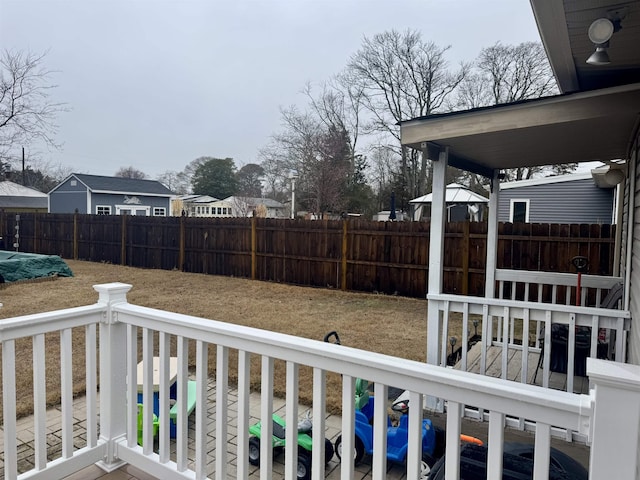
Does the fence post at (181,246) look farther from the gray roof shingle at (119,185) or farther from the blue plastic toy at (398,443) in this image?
the gray roof shingle at (119,185)

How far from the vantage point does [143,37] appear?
1537 centimetres

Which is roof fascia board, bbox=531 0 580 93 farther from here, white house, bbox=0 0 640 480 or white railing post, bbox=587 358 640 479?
white railing post, bbox=587 358 640 479

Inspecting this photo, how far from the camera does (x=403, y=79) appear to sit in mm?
20750

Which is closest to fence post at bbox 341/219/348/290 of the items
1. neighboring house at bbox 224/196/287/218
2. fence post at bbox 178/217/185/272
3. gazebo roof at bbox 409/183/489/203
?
fence post at bbox 178/217/185/272

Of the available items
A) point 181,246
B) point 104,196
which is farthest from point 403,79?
point 104,196

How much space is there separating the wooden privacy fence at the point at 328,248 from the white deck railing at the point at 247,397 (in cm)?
633

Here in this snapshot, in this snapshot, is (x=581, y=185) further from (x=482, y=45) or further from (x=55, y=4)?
(x=55, y=4)

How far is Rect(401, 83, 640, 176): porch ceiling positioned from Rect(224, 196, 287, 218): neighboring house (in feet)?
79.7

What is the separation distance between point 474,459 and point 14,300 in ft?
27.1

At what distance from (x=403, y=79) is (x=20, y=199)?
24746mm

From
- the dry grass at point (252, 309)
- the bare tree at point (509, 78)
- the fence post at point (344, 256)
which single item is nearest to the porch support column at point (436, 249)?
the dry grass at point (252, 309)

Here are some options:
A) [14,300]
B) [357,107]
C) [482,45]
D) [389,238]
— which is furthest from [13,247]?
[482,45]

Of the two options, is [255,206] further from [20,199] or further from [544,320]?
[544,320]

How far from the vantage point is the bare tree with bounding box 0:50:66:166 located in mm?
13848
